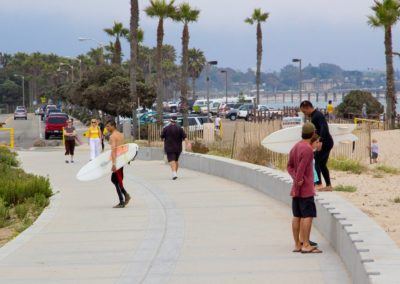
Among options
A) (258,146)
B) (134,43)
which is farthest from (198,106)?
(258,146)

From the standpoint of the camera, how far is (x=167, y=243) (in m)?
11.8

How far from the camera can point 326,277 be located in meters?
9.38

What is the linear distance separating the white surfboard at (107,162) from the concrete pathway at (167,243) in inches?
22.1

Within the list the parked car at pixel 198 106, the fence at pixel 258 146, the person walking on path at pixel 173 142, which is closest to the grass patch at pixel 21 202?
the person walking on path at pixel 173 142

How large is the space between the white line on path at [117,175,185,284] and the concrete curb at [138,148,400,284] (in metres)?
1.89

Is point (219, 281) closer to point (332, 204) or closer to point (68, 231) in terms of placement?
point (332, 204)

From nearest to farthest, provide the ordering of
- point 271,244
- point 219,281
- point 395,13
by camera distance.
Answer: point 219,281
point 271,244
point 395,13

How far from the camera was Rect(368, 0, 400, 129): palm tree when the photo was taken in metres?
52.5

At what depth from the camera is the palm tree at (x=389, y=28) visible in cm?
5247

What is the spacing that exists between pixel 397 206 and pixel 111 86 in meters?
50.5

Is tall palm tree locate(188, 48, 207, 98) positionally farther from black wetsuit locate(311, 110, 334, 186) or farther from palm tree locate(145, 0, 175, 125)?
black wetsuit locate(311, 110, 334, 186)

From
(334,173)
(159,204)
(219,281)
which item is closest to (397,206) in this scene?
(159,204)

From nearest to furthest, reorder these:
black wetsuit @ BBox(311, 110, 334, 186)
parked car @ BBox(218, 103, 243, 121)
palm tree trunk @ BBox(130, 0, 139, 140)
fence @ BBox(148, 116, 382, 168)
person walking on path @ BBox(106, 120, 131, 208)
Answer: black wetsuit @ BBox(311, 110, 334, 186) → person walking on path @ BBox(106, 120, 131, 208) → fence @ BBox(148, 116, 382, 168) → palm tree trunk @ BBox(130, 0, 139, 140) → parked car @ BBox(218, 103, 243, 121)

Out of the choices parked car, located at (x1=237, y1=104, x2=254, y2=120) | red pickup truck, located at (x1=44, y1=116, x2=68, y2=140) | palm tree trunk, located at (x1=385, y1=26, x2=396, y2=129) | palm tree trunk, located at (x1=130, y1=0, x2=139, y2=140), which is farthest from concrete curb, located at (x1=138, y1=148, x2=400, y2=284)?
parked car, located at (x1=237, y1=104, x2=254, y2=120)
